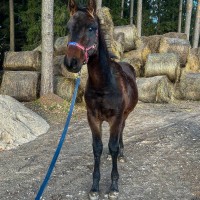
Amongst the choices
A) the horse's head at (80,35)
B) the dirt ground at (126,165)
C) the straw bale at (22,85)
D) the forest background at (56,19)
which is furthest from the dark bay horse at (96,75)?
the straw bale at (22,85)

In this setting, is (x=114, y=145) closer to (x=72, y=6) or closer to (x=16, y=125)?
(x=72, y=6)

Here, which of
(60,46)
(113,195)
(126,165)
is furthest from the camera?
(60,46)

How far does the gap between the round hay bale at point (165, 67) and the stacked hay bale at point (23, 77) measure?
512 centimetres

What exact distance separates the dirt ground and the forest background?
3099 mm

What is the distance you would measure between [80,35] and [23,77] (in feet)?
27.6

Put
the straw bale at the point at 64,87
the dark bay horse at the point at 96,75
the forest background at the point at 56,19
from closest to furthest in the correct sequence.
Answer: the dark bay horse at the point at 96,75 < the straw bale at the point at 64,87 < the forest background at the point at 56,19

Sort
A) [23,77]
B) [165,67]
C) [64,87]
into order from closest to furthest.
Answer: [23,77], [64,87], [165,67]

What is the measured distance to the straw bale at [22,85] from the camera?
10.8 meters

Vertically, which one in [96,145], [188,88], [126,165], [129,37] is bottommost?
[126,165]

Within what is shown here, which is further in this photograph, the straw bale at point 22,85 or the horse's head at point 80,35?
the straw bale at point 22,85

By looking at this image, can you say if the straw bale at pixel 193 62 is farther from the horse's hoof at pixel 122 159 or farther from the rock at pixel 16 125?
the horse's hoof at pixel 122 159

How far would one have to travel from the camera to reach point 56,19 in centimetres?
1476

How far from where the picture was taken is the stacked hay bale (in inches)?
426

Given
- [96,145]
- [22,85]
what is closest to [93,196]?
[96,145]
